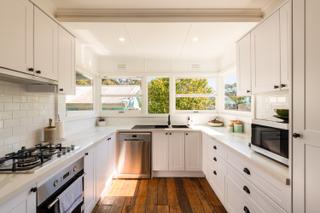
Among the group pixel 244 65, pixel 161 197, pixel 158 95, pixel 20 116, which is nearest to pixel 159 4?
pixel 244 65

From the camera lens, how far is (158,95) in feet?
13.4

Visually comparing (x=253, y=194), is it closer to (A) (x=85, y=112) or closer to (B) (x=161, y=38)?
(B) (x=161, y=38)

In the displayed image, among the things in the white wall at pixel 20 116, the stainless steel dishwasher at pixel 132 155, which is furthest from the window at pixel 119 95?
the white wall at pixel 20 116

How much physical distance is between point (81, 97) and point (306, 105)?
3.24 m

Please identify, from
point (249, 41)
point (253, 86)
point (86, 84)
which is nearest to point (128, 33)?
point (86, 84)

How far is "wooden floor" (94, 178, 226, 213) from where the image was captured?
238cm

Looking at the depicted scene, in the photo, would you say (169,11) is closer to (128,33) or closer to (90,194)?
(128,33)

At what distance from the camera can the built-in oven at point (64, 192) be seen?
123 centimetres

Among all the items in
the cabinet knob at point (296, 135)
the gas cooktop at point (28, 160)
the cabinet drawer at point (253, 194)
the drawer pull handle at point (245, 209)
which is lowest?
the drawer pull handle at point (245, 209)

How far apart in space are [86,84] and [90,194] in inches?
85.1

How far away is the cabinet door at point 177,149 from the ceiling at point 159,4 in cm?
216

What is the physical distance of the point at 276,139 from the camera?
1.40 meters

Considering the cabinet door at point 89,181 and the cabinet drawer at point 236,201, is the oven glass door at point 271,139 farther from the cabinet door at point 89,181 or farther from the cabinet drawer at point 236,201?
the cabinet door at point 89,181

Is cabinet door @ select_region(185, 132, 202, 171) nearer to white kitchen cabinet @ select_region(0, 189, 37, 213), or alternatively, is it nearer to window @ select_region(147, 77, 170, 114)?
window @ select_region(147, 77, 170, 114)
